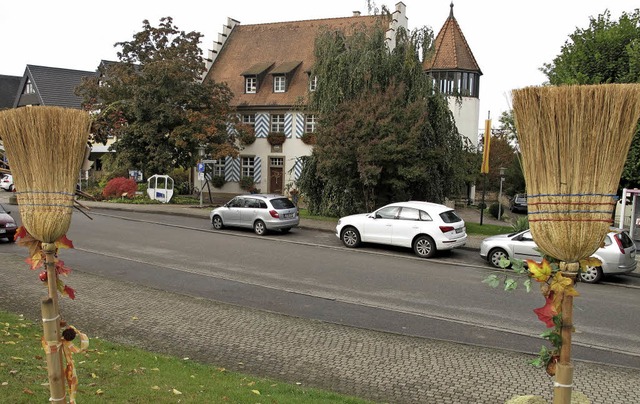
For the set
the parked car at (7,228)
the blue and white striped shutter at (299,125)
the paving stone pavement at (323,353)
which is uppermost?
the blue and white striped shutter at (299,125)

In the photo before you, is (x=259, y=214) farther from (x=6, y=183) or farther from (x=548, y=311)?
(x=6, y=183)

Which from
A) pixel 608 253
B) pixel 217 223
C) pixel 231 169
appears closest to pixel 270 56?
pixel 231 169

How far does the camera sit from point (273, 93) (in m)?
40.3

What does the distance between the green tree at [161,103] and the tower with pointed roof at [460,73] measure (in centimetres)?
1730

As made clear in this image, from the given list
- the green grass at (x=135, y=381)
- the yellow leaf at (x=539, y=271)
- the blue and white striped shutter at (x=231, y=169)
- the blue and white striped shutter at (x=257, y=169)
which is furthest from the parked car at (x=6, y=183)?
the yellow leaf at (x=539, y=271)

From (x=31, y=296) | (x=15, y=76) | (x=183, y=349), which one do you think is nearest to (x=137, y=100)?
(x=31, y=296)

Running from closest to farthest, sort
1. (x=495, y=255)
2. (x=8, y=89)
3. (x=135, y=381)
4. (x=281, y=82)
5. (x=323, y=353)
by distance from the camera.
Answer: (x=135, y=381) → (x=323, y=353) → (x=495, y=255) → (x=281, y=82) → (x=8, y=89)

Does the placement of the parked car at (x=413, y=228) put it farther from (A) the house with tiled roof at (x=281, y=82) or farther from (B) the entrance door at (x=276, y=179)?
(B) the entrance door at (x=276, y=179)

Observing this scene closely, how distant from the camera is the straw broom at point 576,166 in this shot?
3074mm

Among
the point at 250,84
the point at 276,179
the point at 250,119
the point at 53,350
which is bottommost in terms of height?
the point at 53,350

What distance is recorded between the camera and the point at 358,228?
61.2ft

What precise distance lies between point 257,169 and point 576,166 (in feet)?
125

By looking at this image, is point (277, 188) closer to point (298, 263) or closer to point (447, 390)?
point (298, 263)

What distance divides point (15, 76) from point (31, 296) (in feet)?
229
